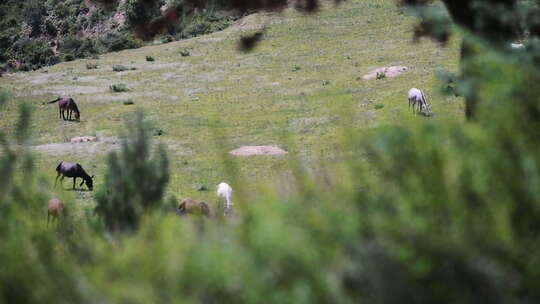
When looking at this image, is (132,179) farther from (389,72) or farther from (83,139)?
(389,72)

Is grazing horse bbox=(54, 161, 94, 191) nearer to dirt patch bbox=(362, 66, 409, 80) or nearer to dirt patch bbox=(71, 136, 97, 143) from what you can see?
dirt patch bbox=(71, 136, 97, 143)

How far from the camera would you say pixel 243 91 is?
106 feet

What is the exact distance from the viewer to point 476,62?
2.32 metres

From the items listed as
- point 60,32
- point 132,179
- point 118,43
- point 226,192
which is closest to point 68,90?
point 118,43

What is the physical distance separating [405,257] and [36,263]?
4.28 feet

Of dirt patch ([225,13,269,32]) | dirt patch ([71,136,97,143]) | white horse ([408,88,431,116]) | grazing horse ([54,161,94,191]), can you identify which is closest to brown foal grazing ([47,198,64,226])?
grazing horse ([54,161,94,191])

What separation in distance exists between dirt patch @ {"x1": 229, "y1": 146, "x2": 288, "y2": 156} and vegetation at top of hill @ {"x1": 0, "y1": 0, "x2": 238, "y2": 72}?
35.2m

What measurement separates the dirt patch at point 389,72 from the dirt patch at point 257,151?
11.0 m

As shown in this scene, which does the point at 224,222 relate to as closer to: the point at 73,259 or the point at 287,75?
the point at 73,259

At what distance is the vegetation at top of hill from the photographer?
5744cm

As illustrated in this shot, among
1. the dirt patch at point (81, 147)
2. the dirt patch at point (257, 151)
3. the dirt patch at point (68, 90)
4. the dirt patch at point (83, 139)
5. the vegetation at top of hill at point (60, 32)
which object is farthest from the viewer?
the vegetation at top of hill at point (60, 32)

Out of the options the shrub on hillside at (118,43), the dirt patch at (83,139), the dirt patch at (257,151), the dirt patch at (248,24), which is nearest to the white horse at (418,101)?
the dirt patch at (257,151)

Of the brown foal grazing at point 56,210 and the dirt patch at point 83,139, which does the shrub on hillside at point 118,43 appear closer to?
the dirt patch at point 83,139

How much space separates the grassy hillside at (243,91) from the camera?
860 inches
